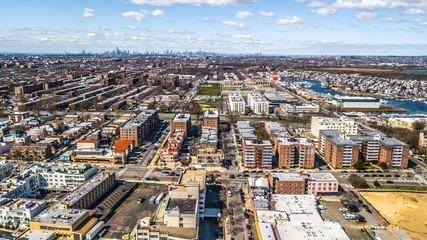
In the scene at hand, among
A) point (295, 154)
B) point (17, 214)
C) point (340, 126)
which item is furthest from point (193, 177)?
point (340, 126)

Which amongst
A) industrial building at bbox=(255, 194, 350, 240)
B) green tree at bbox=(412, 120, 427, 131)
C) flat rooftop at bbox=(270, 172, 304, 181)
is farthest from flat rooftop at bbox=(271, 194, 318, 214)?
green tree at bbox=(412, 120, 427, 131)

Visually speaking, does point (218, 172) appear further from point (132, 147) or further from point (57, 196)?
point (57, 196)

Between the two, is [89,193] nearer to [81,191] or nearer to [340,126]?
[81,191]

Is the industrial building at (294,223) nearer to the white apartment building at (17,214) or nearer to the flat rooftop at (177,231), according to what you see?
the flat rooftop at (177,231)

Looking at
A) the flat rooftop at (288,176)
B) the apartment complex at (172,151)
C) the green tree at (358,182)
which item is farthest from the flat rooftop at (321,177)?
the apartment complex at (172,151)

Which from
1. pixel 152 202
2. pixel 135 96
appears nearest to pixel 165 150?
pixel 152 202

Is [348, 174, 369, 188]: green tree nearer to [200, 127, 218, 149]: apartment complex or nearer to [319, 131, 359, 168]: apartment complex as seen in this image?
[319, 131, 359, 168]: apartment complex
